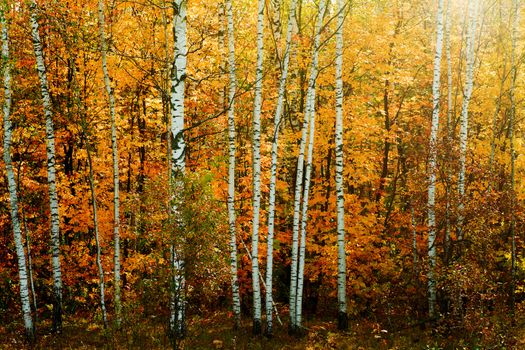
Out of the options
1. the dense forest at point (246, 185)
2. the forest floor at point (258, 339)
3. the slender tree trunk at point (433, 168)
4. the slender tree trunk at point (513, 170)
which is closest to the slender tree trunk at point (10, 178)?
the dense forest at point (246, 185)

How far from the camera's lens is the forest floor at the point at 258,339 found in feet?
34.8

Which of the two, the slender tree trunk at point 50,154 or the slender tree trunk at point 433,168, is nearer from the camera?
the slender tree trunk at point 50,154

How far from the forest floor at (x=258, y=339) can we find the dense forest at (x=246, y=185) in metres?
0.09

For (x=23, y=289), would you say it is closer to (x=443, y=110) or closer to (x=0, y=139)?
(x=0, y=139)

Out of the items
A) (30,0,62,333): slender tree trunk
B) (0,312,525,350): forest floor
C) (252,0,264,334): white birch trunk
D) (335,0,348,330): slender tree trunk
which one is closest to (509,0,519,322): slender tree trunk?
(0,312,525,350): forest floor

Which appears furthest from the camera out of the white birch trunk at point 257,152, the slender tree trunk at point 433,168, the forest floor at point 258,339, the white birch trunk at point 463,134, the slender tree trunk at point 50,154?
the slender tree trunk at point 433,168

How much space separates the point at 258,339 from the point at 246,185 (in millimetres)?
5148

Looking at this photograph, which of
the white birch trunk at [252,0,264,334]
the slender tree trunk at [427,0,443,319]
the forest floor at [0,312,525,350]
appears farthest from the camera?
the slender tree trunk at [427,0,443,319]

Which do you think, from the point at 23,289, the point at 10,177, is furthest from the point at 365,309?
the point at 10,177

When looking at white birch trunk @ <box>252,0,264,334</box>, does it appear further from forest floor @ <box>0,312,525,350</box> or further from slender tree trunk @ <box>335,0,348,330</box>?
slender tree trunk @ <box>335,0,348,330</box>

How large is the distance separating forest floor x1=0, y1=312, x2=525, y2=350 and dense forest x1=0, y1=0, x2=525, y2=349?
88mm

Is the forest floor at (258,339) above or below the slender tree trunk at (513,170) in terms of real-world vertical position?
below

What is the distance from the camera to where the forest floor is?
1061 centimetres

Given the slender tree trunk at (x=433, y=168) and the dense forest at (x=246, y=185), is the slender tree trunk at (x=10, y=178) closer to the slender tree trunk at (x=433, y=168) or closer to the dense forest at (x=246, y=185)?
the dense forest at (x=246, y=185)
